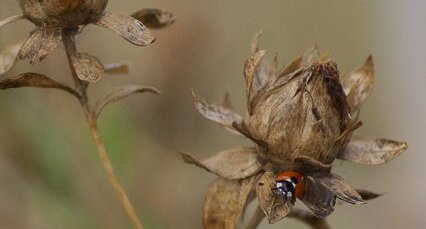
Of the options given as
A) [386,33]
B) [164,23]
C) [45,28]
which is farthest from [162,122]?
[386,33]

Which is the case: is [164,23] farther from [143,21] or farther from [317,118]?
[317,118]

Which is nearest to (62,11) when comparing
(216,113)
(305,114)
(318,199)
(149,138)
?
(216,113)

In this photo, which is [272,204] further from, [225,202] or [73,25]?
[73,25]

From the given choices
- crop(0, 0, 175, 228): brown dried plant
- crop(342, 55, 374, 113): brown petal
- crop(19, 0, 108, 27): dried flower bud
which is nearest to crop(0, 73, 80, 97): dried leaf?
crop(0, 0, 175, 228): brown dried plant

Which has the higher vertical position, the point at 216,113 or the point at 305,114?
the point at 305,114

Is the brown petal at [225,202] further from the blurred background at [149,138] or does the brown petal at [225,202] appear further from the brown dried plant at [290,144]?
the blurred background at [149,138]

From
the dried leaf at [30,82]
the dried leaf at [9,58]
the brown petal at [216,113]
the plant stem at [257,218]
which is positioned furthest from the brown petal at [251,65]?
the dried leaf at [9,58]
